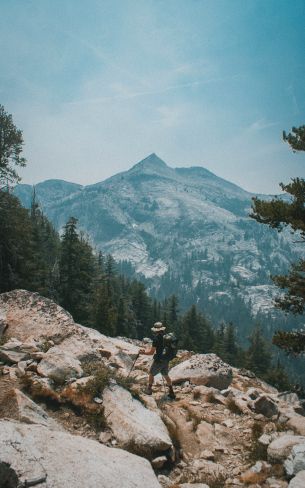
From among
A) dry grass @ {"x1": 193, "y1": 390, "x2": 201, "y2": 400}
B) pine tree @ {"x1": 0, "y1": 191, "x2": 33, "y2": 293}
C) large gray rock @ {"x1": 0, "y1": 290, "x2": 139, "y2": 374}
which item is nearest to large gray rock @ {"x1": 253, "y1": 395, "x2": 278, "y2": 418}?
dry grass @ {"x1": 193, "y1": 390, "x2": 201, "y2": 400}

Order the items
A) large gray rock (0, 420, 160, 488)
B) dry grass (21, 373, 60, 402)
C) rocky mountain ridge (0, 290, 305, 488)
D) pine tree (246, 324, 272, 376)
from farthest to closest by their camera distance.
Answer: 1. pine tree (246, 324, 272, 376)
2. dry grass (21, 373, 60, 402)
3. rocky mountain ridge (0, 290, 305, 488)
4. large gray rock (0, 420, 160, 488)

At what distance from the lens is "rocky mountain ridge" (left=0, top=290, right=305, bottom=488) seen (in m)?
5.32

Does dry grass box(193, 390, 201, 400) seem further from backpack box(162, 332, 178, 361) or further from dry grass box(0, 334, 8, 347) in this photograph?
dry grass box(0, 334, 8, 347)

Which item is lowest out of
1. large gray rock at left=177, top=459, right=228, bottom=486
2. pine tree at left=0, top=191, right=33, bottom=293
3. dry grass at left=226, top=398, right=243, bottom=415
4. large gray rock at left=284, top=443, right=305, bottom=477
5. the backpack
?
dry grass at left=226, top=398, right=243, bottom=415

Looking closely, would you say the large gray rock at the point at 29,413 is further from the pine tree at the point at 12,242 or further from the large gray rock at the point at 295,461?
the pine tree at the point at 12,242

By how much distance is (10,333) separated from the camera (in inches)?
555

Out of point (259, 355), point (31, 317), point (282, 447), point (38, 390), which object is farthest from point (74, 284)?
point (259, 355)

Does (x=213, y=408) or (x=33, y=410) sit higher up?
(x=33, y=410)

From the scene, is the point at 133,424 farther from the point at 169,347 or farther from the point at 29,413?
the point at 169,347

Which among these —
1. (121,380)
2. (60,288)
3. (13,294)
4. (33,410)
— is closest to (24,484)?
(33,410)

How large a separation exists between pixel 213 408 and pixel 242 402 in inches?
48.4

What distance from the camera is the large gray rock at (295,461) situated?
695 centimetres

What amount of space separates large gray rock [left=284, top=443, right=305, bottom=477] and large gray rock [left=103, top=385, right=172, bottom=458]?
8.65 ft

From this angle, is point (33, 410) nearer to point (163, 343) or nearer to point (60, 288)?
point (163, 343)
